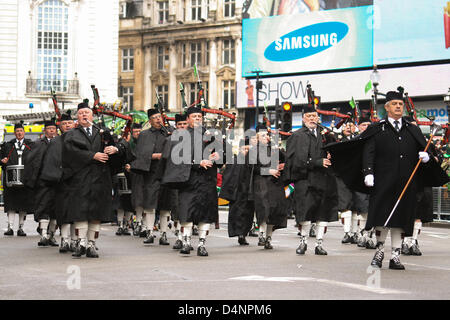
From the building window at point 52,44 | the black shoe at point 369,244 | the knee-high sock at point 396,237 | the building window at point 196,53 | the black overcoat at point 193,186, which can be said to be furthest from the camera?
the building window at point 196,53

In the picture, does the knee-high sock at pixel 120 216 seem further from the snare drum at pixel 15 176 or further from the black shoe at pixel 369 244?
the black shoe at pixel 369 244

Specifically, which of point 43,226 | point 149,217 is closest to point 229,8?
point 149,217

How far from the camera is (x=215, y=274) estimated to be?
10.7 meters

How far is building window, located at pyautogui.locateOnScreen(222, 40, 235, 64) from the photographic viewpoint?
219ft

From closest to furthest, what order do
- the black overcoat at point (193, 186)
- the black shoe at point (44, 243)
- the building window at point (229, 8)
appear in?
the black overcoat at point (193, 186) → the black shoe at point (44, 243) → the building window at point (229, 8)

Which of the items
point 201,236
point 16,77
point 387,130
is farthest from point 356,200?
point 16,77

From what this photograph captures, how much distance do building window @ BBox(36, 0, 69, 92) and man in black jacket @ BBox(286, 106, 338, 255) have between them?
38.6m

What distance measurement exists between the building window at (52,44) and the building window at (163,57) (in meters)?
18.7

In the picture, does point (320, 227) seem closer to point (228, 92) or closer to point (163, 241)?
point (163, 241)

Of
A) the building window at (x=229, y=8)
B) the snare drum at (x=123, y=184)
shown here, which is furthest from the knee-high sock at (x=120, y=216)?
the building window at (x=229, y=8)

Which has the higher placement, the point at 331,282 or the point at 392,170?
the point at 392,170

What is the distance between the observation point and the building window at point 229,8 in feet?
220

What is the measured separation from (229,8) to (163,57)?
20.7ft

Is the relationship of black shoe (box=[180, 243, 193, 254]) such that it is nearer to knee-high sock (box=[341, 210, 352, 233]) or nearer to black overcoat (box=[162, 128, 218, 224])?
black overcoat (box=[162, 128, 218, 224])
